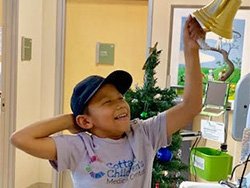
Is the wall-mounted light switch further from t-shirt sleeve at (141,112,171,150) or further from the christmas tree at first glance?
t-shirt sleeve at (141,112,171,150)

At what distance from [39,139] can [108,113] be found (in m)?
0.23

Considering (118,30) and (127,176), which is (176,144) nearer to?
(127,176)

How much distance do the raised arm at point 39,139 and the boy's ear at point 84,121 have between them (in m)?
0.07

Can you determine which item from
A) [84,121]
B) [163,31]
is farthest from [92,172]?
[163,31]

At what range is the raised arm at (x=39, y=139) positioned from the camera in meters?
1.10

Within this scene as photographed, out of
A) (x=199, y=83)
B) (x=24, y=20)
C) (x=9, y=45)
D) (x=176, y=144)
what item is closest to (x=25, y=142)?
(x=199, y=83)

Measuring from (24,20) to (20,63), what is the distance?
0.36 m

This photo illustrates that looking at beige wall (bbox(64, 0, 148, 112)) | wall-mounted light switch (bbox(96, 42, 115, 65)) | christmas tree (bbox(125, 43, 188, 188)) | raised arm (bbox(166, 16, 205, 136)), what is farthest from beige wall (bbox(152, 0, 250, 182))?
raised arm (bbox(166, 16, 205, 136))

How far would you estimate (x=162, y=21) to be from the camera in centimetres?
325

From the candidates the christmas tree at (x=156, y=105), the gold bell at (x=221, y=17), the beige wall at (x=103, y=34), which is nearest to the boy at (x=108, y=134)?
the gold bell at (x=221, y=17)

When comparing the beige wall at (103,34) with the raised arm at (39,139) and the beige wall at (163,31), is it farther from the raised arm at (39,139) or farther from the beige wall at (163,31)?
the raised arm at (39,139)

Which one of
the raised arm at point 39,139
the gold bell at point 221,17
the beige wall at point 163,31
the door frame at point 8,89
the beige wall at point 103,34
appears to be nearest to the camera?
the gold bell at point 221,17

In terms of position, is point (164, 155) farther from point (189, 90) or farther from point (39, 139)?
point (39, 139)

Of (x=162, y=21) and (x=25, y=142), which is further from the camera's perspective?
(x=162, y=21)
